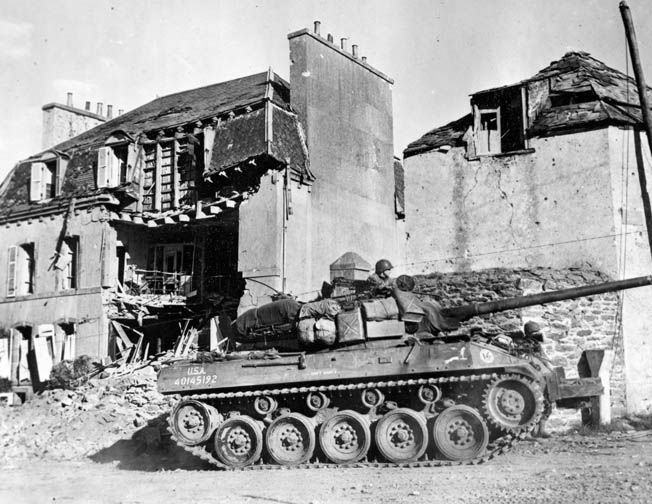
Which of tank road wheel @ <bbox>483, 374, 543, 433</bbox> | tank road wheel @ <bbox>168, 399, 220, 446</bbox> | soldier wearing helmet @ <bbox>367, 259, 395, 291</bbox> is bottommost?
tank road wheel @ <bbox>168, 399, 220, 446</bbox>

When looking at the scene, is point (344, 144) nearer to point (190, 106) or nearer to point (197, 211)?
point (197, 211)

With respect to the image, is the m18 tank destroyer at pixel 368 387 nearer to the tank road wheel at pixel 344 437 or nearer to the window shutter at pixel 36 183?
the tank road wheel at pixel 344 437

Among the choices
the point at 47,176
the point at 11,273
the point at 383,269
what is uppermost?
the point at 47,176

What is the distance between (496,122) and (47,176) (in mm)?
14714

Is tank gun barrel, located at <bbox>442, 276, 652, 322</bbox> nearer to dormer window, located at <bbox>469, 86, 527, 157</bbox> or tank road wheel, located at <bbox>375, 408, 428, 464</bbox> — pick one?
tank road wheel, located at <bbox>375, 408, 428, 464</bbox>

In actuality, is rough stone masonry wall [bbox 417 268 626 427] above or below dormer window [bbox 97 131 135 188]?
below

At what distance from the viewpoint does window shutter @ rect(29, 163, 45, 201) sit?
24609 mm

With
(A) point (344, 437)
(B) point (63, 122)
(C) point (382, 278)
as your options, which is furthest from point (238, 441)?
(B) point (63, 122)

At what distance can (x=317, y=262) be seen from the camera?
21.3 m

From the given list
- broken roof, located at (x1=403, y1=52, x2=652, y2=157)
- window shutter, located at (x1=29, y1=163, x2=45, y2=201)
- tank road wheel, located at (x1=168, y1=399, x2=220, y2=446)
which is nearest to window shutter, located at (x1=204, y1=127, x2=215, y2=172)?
broken roof, located at (x1=403, y1=52, x2=652, y2=157)

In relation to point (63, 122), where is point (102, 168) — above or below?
below

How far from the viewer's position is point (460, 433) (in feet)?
34.6

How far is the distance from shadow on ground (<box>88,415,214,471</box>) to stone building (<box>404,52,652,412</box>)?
7074mm

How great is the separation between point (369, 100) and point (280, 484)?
1662 cm
